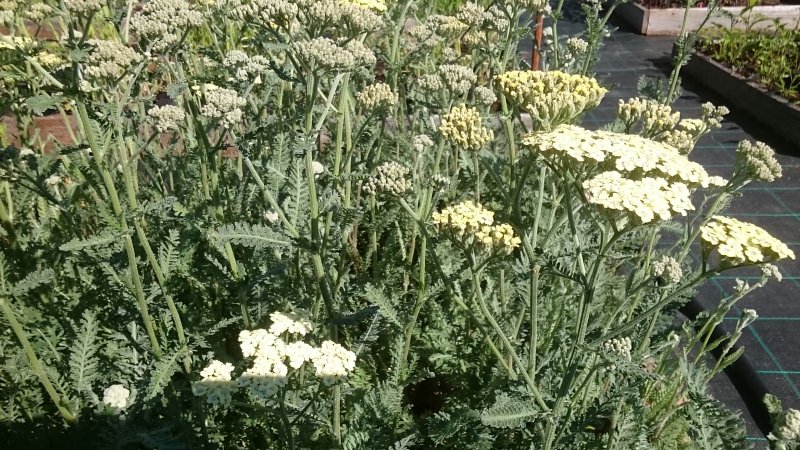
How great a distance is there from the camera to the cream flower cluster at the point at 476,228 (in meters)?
1.95

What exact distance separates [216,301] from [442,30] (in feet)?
7.93

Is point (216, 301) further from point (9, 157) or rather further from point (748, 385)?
point (748, 385)

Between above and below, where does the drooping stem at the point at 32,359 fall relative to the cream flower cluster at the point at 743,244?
below

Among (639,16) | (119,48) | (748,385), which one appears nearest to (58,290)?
(119,48)

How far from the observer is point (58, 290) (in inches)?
117

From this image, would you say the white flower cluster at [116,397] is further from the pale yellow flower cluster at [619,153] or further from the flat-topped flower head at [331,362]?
the pale yellow flower cluster at [619,153]

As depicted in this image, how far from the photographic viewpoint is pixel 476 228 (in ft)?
6.44

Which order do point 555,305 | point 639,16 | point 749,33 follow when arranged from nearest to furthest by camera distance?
point 555,305 → point 749,33 → point 639,16

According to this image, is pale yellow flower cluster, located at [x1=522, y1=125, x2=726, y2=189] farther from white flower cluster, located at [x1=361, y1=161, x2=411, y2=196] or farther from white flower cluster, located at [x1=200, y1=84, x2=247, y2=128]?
white flower cluster, located at [x1=200, y1=84, x2=247, y2=128]

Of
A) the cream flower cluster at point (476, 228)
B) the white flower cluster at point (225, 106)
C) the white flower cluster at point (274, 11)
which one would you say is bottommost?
the cream flower cluster at point (476, 228)

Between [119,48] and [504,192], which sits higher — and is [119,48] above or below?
above

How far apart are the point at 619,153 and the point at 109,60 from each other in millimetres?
2103

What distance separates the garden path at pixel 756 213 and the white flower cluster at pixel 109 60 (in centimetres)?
277

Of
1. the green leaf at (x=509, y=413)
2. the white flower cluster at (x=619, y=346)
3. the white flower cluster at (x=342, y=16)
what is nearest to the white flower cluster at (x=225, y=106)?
the white flower cluster at (x=342, y=16)
